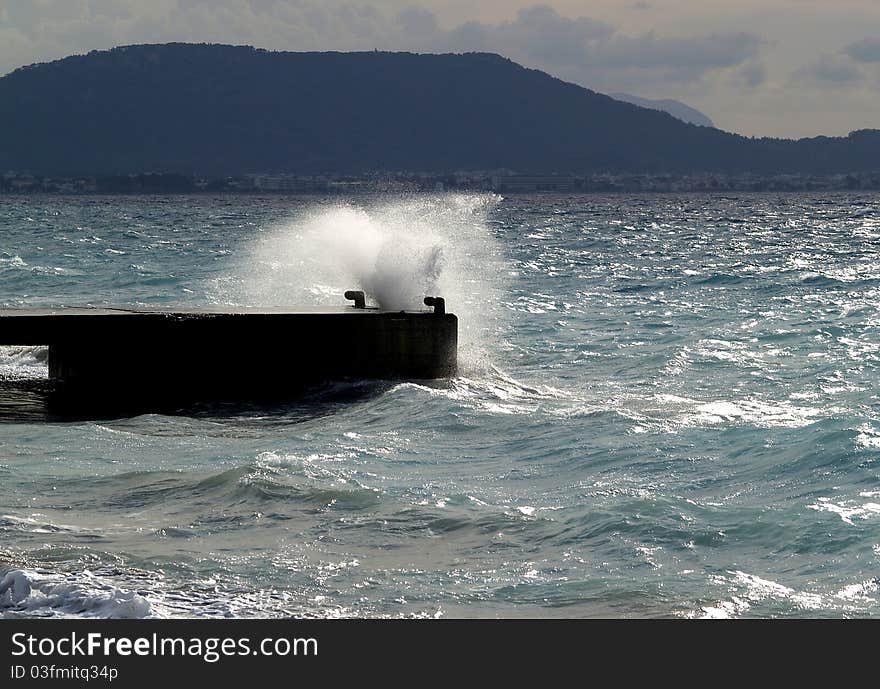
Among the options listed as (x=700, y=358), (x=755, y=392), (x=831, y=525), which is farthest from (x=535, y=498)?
(x=700, y=358)

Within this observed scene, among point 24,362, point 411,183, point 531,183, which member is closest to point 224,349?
point 24,362

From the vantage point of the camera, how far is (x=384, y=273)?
20.8 meters

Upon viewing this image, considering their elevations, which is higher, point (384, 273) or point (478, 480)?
point (384, 273)

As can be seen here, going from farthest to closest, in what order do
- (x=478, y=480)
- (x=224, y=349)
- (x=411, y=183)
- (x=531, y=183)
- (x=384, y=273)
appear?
(x=411, y=183), (x=531, y=183), (x=384, y=273), (x=224, y=349), (x=478, y=480)

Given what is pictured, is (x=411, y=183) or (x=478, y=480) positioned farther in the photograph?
(x=411, y=183)

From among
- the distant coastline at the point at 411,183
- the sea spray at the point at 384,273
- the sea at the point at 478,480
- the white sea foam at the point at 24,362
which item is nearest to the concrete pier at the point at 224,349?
the sea at the point at 478,480

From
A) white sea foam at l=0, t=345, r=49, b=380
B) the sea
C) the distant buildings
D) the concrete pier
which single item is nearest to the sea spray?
the sea

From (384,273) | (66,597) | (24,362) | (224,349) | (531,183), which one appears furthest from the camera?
(531,183)

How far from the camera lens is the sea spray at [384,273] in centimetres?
2073

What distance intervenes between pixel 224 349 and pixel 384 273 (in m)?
4.13

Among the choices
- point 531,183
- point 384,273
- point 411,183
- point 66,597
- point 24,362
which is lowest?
point 24,362

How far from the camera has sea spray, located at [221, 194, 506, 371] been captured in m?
20.7

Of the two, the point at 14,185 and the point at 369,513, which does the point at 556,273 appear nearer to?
the point at 369,513

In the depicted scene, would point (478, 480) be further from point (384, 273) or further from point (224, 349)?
point (384, 273)
